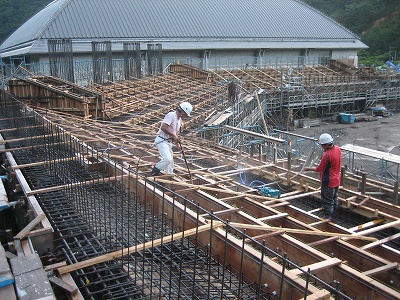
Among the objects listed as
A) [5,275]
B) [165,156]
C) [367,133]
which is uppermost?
[165,156]

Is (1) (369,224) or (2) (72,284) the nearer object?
(2) (72,284)

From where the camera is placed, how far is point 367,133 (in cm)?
2405

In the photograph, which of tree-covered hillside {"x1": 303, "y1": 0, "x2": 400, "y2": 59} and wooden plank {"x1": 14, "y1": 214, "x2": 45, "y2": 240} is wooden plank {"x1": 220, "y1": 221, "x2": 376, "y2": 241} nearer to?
wooden plank {"x1": 14, "y1": 214, "x2": 45, "y2": 240}

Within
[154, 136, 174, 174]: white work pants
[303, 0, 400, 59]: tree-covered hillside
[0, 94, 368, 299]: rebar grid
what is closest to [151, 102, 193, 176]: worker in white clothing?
[154, 136, 174, 174]: white work pants

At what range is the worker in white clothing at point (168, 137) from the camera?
273 inches

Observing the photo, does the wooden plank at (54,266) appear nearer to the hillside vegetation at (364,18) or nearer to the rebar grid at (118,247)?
the rebar grid at (118,247)

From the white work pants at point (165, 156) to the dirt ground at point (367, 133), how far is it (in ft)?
46.7

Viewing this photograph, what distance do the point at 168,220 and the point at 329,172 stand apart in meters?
2.71

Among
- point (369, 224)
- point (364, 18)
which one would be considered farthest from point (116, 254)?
point (364, 18)

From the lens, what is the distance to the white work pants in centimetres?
698

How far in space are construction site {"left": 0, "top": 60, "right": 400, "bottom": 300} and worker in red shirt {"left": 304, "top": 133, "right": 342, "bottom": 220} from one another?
0.46 meters

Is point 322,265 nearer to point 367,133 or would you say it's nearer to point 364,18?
point 367,133

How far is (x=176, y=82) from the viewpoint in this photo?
20594 millimetres

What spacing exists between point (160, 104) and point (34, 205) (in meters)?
11.1
